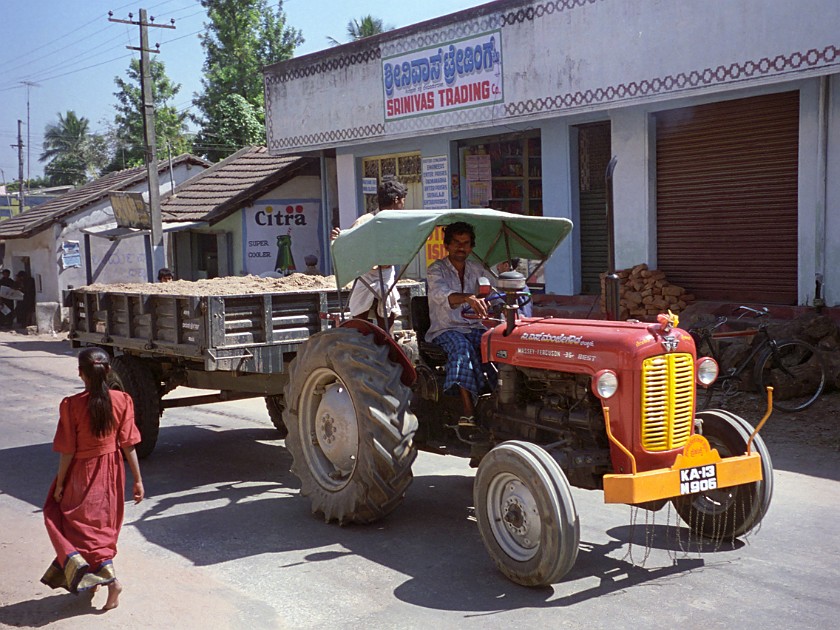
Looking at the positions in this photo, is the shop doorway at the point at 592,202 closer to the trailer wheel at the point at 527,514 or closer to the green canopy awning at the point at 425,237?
the green canopy awning at the point at 425,237

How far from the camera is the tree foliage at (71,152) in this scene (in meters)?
60.1

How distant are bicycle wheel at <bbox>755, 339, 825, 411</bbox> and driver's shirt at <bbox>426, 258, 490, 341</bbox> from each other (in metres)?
4.74

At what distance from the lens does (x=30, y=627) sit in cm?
500

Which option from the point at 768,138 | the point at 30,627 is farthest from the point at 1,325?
the point at 30,627

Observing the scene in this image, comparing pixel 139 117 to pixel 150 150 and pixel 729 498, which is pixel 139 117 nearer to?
pixel 150 150

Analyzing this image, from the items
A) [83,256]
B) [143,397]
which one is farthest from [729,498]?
[83,256]

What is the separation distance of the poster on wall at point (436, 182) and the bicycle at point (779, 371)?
6864 mm

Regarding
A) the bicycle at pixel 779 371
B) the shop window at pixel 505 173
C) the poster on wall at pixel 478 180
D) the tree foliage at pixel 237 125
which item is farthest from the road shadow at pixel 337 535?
the tree foliage at pixel 237 125

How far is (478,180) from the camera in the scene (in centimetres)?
1616

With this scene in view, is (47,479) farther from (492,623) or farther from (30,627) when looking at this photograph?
(492,623)

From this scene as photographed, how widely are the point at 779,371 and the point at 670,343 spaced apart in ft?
18.0

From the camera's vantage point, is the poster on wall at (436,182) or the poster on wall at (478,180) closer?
the poster on wall at (478,180)

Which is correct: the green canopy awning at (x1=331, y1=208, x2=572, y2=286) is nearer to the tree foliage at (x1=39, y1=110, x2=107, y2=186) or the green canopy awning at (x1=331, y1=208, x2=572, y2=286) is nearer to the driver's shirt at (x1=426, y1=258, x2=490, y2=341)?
the driver's shirt at (x1=426, y1=258, x2=490, y2=341)

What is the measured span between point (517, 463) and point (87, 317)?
19.5ft
